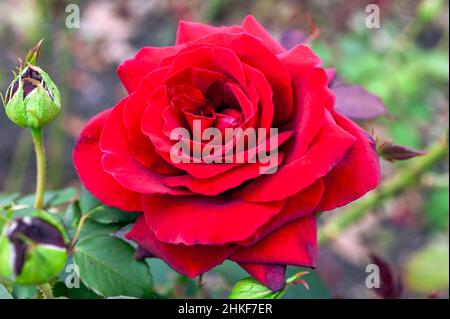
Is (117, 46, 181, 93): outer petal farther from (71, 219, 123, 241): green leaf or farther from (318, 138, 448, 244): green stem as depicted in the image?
(318, 138, 448, 244): green stem

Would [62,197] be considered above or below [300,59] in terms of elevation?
below

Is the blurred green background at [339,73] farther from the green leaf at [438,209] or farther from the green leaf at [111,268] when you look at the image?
the green leaf at [111,268]

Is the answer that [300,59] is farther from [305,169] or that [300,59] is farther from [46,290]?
[46,290]

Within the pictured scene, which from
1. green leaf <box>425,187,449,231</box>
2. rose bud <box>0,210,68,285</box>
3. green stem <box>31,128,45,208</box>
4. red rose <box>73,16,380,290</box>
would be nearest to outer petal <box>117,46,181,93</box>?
red rose <box>73,16,380,290</box>

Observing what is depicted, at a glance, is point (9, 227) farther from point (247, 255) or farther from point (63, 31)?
point (63, 31)

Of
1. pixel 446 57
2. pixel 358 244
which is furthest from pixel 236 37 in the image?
pixel 358 244

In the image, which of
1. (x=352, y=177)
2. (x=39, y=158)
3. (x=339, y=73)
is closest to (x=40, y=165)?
(x=39, y=158)
